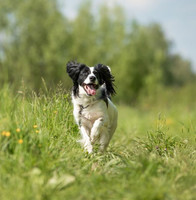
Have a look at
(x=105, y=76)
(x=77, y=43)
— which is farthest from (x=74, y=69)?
Answer: (x=77, y=43)

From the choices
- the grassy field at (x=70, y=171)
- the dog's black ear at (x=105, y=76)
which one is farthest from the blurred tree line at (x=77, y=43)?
the grassy field at (x=70, y=171)

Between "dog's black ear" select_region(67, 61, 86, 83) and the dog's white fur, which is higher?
"dog's black ear" select_region(67, 61, 86, 83)

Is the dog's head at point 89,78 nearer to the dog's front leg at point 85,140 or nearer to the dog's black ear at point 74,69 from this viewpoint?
the dog's black ear at point 74,69

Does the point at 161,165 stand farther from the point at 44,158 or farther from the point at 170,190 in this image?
the point at 44,158

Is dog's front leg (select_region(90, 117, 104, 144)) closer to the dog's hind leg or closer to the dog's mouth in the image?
the dog's hind leg

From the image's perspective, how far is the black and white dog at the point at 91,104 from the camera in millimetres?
6152

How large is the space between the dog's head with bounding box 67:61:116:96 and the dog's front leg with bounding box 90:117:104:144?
46 cm

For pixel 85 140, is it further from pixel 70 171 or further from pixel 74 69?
pixel 70 171

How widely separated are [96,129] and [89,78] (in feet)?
2.78

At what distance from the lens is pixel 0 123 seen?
442cm

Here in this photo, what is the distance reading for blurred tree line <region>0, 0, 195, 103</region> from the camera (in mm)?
30828

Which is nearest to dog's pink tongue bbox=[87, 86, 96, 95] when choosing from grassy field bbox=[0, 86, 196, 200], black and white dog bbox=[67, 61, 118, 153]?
black and white dog bbox=[67, 61, 118, 153]

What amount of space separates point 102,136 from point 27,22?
26.8 m

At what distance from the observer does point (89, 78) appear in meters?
6.07
